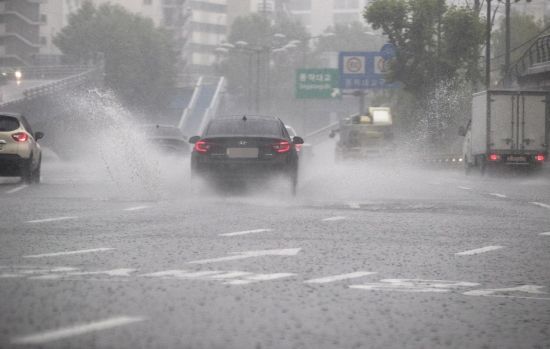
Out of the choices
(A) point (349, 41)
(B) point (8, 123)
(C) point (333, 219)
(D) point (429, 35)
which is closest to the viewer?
(C) point (333, 219)

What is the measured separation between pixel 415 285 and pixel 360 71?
67277mm

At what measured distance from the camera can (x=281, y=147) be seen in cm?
2042

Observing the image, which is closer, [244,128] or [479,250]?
Answer: [479,250]

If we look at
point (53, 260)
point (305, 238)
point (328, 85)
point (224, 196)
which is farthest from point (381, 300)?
point (328, 85)

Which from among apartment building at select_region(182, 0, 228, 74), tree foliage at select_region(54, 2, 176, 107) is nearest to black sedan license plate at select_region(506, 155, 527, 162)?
tree foliage at select_region(54, 2, 176, 107)

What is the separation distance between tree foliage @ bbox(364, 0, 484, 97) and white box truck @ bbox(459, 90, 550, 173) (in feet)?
82.6

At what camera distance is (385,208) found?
Result: 737 inches

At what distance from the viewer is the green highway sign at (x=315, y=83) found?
84.6m

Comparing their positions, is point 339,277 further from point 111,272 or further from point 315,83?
point 315,83

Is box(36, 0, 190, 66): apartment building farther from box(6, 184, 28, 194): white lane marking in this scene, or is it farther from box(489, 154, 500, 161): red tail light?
box(6, 184, 28, 194): white lane marking

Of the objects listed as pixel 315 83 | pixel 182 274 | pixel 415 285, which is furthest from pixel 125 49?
pixel 415 285

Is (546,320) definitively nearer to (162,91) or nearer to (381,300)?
(381,300)

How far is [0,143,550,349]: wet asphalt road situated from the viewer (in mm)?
7031

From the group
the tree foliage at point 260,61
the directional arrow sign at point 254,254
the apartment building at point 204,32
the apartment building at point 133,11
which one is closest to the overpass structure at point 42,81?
the apartment building at point 133,11
